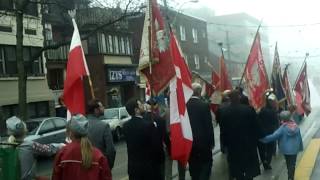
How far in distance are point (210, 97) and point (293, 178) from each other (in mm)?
5184

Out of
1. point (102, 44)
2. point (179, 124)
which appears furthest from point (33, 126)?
point (102, 44)

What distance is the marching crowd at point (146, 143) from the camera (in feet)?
17.2

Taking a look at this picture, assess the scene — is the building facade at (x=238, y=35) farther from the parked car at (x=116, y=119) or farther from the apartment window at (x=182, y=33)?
the parked car at (x=116, y=119)

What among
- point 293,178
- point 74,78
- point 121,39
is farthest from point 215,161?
point 121,39

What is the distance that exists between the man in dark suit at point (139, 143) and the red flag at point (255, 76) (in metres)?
5.48

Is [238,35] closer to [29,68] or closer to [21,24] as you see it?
[29,68]

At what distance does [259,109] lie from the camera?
41.1 feet

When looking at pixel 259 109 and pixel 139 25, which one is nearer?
pixel 259 109

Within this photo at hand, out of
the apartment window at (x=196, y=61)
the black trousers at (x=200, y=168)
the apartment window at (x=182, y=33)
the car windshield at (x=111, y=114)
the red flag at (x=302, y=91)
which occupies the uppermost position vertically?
the apartment window at (x=182, y=33)

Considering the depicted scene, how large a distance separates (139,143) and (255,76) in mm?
5853

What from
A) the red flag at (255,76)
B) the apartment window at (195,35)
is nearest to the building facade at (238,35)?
the apartment window at (195,35)

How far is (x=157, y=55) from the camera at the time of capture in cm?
814

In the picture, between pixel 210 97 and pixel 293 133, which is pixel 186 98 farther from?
pixel 210 97

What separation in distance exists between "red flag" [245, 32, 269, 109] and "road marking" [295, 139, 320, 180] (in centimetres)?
151
